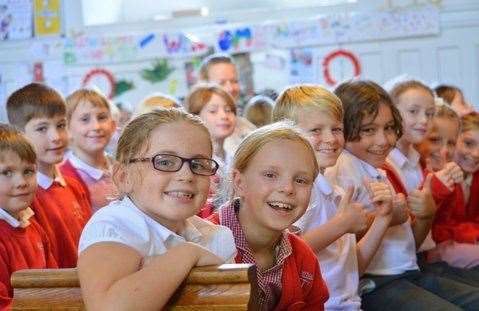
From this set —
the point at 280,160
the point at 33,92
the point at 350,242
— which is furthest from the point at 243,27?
the point at 280,160

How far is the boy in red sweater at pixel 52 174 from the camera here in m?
3.30

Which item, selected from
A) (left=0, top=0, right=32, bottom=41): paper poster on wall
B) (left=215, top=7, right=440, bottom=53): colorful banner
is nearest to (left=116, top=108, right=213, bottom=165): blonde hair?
(left=215, top=7, right=440, bottom=53): colorful banner

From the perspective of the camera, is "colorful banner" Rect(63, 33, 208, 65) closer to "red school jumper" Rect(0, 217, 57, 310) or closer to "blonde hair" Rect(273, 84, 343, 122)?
"blonde hair" Rect(273, 84, 343, 122)

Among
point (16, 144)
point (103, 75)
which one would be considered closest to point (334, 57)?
point (103, 75)

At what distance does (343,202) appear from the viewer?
3.00m

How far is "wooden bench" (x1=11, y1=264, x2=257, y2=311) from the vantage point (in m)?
1.73

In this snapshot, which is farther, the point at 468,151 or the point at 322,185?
the point at 468,151

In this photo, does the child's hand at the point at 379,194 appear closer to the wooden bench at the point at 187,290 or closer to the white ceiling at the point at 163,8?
the wooden bench at the point at 187,290

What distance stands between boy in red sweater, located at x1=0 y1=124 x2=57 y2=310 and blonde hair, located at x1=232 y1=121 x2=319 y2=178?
2.77 ft

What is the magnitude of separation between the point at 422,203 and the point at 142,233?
185cm

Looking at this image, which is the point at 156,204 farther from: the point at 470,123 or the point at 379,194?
the point at 470,123

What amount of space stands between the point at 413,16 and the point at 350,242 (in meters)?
4.46

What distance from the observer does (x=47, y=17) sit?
796cm

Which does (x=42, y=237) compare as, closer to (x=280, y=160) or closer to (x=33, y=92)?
(x=33, y=92)
